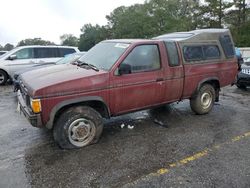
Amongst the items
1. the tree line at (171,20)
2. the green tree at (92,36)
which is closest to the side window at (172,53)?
the tree line at (171,20)

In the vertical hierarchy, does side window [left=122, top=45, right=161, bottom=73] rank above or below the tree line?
below

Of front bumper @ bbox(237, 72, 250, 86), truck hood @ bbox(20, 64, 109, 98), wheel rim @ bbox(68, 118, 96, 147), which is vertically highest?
truck hood @ bbox(20, 64, 109, 98)

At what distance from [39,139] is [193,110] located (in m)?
3.74

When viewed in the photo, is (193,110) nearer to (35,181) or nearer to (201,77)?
(201,77)

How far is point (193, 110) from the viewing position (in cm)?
672

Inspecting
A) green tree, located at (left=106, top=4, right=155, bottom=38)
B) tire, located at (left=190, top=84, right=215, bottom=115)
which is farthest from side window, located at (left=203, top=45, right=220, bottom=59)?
green tree, located at (left=106, top=4, right=155, bottom=38)

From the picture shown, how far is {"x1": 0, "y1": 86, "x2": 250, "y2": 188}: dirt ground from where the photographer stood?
369cm

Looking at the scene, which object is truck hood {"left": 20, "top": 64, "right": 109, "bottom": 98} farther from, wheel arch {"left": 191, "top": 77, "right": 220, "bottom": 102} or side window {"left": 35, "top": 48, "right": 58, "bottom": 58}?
side window {"left": 35, "top": 48, "right": 58, "bottom": 58}

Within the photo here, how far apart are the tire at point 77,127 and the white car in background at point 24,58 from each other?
25.5 ft

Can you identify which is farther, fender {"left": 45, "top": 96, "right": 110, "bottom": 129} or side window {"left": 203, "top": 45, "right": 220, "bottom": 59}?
side window {"left": 203, "top": 45, "right": 220, "bottom": 59}

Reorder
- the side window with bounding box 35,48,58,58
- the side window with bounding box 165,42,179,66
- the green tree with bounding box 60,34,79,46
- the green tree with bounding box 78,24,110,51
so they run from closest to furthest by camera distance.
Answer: the side window with bounding box 165,42,179,66 → the side window with bounding box 35,48,58,58 → the green tree with bounding box 78,24,110,51 → the green tree with bounding box 60,34,79,46

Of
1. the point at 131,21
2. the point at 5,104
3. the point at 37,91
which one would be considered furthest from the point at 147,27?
the point at 37,91

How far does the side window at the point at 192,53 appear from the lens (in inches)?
237

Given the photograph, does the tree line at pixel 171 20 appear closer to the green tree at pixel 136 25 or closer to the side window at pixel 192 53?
the green tree at pixel 136 25
